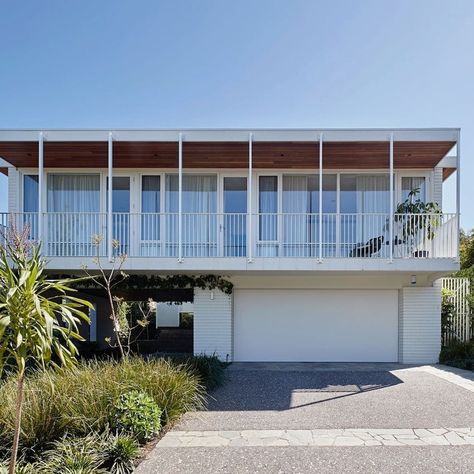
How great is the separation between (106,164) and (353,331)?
8.14 m

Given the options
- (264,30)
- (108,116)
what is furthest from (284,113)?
(108,116)

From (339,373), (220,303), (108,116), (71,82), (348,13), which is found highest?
(348,13)

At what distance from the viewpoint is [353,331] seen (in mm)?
10562

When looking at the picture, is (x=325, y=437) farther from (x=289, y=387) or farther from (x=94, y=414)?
(x=94, y=414)

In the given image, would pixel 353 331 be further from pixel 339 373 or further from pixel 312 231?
pixel 312 231

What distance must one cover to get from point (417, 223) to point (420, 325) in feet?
9.13

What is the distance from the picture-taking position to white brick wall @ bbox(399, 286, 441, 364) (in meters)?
10.2

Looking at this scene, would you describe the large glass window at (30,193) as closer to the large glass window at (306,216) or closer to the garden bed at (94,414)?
the garden bed at (94,414)

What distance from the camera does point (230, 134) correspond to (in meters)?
9.20

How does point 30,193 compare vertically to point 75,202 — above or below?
above

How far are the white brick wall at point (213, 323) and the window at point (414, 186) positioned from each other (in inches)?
223

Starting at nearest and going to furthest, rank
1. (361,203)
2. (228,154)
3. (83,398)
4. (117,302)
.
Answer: (83,398)
(117,302)
(228,154)
(361,203)

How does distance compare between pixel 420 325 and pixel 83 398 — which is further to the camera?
pixel 420 325

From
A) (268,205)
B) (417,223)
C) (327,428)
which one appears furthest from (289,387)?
(417,223)
